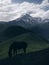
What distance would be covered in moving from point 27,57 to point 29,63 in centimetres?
168

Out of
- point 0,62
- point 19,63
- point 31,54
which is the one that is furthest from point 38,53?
point 0,62

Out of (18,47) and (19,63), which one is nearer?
(19,63)

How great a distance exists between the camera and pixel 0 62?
36.7m

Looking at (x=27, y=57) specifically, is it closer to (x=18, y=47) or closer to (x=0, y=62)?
(x=0, y=62)

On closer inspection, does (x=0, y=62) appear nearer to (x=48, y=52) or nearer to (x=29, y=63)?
(x=29, y=63)

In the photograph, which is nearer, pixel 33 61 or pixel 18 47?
pixel 33 61

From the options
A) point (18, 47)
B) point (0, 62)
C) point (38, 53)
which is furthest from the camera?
point (18, 47)

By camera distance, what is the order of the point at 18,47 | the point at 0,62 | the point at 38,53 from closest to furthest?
the point at 0,62, the point at 38,53, the point at 18,47

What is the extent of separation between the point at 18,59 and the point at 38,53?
3.33 meters

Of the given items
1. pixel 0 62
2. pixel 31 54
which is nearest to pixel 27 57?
pixel 31 54

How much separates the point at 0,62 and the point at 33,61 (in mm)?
4753

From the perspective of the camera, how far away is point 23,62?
37625 mm

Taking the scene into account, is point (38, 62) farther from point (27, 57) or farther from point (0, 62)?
point (0, 62)

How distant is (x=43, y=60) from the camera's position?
3772cm
